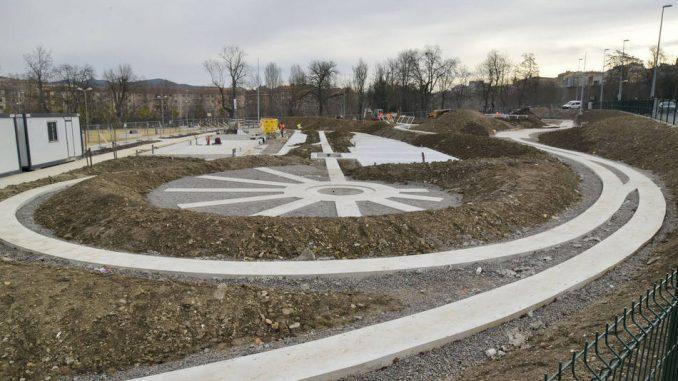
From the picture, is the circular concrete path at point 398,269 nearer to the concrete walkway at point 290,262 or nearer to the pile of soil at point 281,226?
the concrete walkway at point 290,262

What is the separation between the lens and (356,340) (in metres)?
6.85

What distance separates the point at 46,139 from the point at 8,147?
3.21 m

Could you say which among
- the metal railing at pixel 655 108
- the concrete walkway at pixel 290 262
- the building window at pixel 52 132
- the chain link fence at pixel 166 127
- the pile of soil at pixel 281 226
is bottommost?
the concrete walkway at pixel 290 262

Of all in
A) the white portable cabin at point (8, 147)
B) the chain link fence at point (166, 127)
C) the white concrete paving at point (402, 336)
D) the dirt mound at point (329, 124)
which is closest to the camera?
the white concrete paving at point (402, 336)

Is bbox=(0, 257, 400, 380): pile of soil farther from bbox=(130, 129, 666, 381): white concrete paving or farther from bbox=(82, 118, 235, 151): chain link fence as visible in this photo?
bbox=(82, 118, 235, 151): chain link fence

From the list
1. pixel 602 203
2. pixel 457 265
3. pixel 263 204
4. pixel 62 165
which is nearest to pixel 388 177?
pixel 263 204

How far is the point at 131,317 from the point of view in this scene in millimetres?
7090

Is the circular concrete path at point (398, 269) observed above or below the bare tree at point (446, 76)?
below

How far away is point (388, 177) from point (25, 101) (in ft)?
295

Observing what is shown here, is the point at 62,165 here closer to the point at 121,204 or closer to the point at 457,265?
the point at 121,204

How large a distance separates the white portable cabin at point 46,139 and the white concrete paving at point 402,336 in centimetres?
2292

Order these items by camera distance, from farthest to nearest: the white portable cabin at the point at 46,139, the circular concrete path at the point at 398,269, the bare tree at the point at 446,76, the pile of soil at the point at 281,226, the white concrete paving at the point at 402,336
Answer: the bare tree at the point at 446,76 → the white portable cabin at the point at 46,139 → the pile of soil at the point at 281,226 → the circular concrete path at the point at 398,269 → the white concrete paving at the point at 402,336

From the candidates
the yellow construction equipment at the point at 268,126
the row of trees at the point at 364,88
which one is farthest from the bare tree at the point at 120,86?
the yellow construction equipment at the point at 268,126

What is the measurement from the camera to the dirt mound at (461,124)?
4622 centimetres
